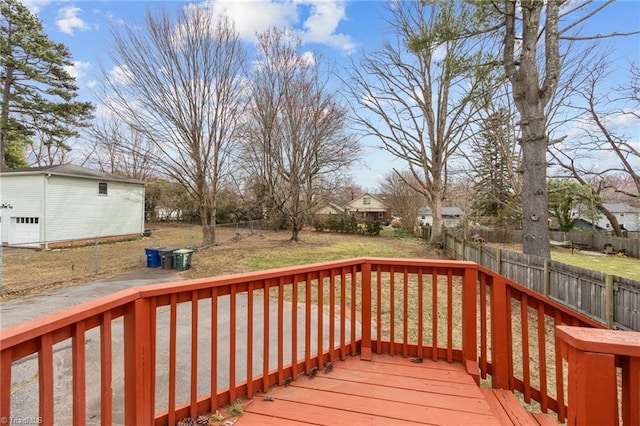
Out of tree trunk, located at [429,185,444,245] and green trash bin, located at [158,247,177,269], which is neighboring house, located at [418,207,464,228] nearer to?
tree trunk, located at [429,185,444,245]

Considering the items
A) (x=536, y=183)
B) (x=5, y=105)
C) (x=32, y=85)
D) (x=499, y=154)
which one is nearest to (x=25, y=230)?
(x=5, y=105)

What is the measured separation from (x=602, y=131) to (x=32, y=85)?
Answer: 26.9 meters

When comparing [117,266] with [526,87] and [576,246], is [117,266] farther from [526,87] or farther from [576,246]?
[576,246]

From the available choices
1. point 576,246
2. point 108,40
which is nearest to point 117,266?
point 108,40

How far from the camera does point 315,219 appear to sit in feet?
78.6

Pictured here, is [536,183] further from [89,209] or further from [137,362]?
[89,209]

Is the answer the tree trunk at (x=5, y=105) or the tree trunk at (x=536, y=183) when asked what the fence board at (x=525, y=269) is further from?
the tree trunk at (x=5, y=105)

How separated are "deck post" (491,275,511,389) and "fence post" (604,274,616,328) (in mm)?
3253

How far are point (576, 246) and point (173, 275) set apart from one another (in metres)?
20.9

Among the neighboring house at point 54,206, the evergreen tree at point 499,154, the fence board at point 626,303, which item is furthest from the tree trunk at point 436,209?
the neighboring house at point 54,206

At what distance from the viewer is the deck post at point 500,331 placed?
226cm

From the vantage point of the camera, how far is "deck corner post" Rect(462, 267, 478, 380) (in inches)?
97.4

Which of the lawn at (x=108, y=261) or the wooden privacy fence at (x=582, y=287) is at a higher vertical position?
the wooden privacy fence at (x=582, y=287)

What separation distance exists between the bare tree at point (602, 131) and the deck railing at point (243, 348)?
467 inches
